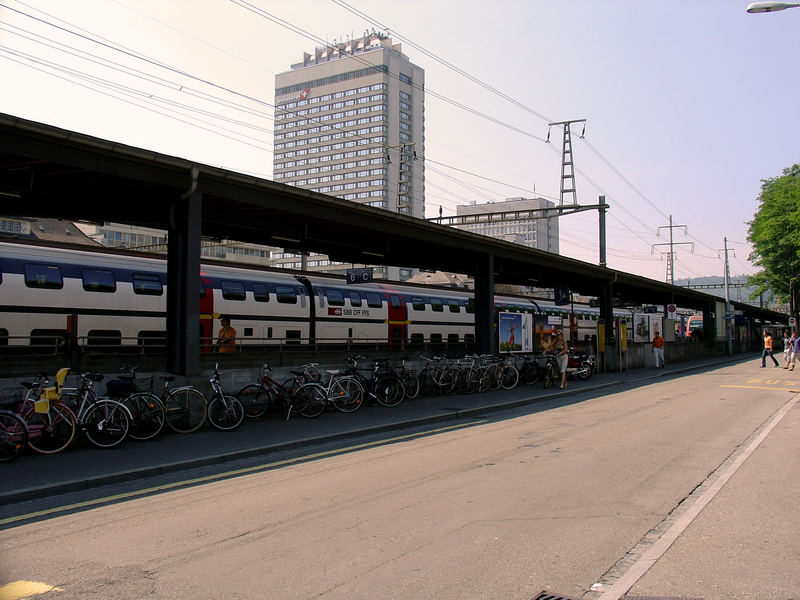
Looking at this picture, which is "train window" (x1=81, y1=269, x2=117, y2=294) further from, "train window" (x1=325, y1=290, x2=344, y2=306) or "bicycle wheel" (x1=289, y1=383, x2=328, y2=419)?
"bicycle wheel" (x1=289, y1=383, x2=328, y2=419)

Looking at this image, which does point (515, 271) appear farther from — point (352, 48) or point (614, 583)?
point (352, 48)

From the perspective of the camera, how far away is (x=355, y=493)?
7031 millimetres

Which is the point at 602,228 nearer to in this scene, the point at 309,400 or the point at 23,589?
the point at 309,400

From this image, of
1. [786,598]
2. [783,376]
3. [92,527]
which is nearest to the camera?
[786,598]

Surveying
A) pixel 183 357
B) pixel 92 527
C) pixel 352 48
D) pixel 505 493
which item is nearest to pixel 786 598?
pixel 505 493

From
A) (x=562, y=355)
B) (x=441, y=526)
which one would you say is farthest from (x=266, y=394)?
(x=562, y=355)

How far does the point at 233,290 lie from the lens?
2347 centimetres

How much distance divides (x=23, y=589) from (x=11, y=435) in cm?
495

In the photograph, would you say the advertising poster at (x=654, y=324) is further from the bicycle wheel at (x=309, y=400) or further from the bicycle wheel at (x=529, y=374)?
the bicycle wheel at (x=309, y=400)

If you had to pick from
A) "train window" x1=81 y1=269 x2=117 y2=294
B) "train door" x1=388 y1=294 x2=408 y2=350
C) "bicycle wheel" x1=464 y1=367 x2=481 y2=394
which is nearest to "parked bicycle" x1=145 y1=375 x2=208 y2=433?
"bicycle wheel" x1=464 y1=367 x2=481 y2=394

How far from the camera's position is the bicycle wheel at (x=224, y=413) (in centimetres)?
1148

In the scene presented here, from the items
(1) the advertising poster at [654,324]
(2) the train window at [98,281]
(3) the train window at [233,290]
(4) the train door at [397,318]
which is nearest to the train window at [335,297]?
(4) the train door at [397,318]

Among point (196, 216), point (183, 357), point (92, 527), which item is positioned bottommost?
point (92, 527)

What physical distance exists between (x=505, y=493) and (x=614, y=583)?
101 inches
